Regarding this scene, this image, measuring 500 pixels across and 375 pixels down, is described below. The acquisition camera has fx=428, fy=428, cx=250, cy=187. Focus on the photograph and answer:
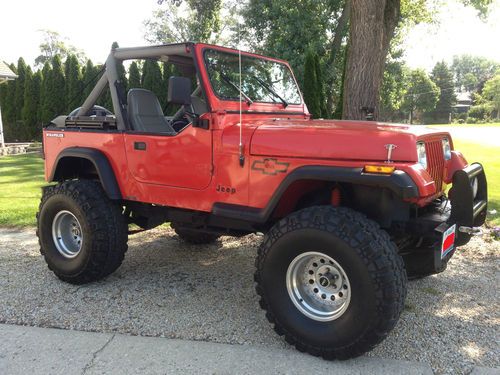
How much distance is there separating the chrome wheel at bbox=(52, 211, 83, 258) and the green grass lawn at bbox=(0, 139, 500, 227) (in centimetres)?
250

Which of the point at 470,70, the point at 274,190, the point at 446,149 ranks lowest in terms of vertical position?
the point at 274,190

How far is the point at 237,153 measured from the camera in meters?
3.09

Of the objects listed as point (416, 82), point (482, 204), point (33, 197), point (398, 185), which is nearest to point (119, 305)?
point (398, 185)

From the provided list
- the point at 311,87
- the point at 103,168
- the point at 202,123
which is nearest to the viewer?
the point at 202,123

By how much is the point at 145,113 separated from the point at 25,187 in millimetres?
6606

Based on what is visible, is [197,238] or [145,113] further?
[197,238]

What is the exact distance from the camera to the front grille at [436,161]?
9.87 feet

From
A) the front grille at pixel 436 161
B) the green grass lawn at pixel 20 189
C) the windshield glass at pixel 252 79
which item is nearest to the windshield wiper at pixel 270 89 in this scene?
the windshield glass at pixel 252 79

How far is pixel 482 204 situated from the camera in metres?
3.39

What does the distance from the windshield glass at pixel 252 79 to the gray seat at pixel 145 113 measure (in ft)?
2.57

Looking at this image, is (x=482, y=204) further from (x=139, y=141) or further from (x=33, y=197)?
(x=33, y=197)

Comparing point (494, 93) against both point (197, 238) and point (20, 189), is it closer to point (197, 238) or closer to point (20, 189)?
point (20, 189)

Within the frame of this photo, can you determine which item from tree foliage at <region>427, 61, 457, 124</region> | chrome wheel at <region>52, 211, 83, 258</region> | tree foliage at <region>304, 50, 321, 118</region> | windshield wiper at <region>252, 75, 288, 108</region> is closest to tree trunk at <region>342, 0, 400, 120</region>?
windshield wiper at <region>252, 75, 288, 108</region>

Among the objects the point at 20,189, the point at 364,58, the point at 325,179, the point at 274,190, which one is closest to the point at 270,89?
the point at 274,190
